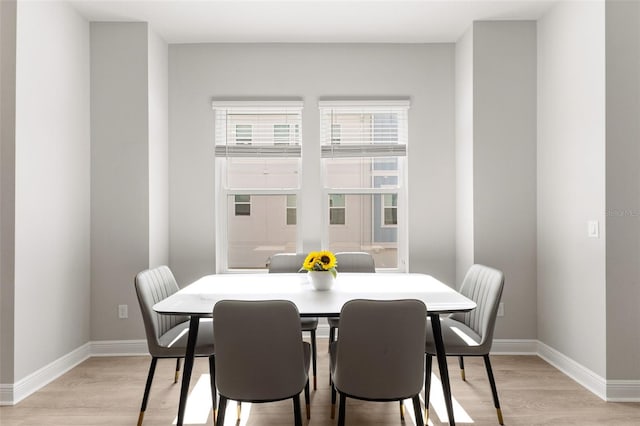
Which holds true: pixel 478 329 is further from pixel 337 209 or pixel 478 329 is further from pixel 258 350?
pixel 337 209

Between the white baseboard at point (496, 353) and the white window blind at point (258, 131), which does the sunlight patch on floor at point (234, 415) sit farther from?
the white window blind at point (258, 131)

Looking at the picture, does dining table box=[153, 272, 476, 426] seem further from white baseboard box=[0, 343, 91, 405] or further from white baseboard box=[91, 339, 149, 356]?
white baseboard box=[0, 343, 91, 405]

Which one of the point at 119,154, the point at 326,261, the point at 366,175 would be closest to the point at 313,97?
the point at 366,175

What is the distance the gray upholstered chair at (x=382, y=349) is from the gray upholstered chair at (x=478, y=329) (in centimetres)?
52

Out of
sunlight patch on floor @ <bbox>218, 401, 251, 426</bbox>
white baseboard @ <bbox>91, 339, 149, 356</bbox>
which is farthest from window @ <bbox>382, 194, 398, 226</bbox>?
white baseboard @ <bbox>91, 339, 149, 356</bbox>

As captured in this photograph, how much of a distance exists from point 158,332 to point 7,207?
1.31 meters

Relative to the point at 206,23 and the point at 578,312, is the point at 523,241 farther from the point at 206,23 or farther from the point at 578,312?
the point at 206,23

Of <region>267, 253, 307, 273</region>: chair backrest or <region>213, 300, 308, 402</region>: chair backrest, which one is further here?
<region>267, 253, 307, 273</region>: chair backrest

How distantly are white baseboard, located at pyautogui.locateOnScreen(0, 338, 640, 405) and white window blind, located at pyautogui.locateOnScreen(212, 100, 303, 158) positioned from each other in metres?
1.73

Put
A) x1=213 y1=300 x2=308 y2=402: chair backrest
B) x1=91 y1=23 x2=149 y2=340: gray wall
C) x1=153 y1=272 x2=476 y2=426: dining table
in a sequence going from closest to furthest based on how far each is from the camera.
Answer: x1=213 y1=300 x2=308 y2=402: chair backrest < x1=153 y1=272 x2=476 y2=426: dining table < x1=91 y1=23 x2=149 y2=340: gray wall

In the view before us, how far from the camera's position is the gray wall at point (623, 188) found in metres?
2.82

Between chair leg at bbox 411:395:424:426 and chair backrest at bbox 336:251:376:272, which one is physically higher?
chair backrest at bbox 336:251:376:272

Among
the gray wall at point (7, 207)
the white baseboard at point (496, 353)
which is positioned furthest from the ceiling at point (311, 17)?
the white baseboard at point (496, 353)

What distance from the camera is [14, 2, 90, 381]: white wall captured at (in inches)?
114
